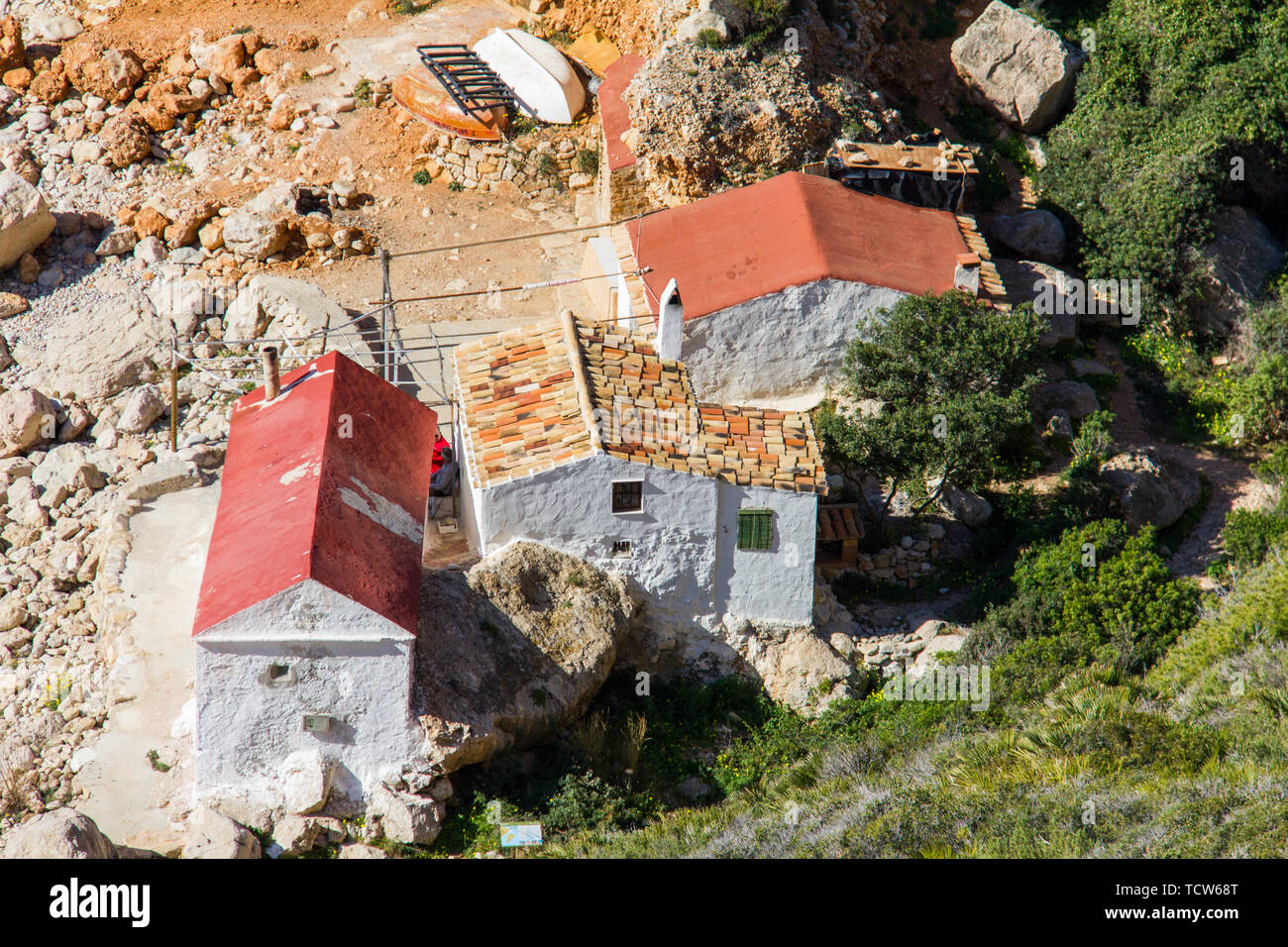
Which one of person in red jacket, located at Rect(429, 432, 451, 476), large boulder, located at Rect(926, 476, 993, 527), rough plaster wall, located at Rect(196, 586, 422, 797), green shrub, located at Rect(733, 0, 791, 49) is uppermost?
green shrub, located at Rect(733, 0, 791, 49)

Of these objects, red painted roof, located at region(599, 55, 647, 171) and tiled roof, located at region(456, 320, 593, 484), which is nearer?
tiled roof, located at region(456, 320, 593, 484)

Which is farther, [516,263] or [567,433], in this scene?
[516,263]

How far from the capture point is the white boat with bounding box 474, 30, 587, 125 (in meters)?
36.3

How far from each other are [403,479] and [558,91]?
1717cm

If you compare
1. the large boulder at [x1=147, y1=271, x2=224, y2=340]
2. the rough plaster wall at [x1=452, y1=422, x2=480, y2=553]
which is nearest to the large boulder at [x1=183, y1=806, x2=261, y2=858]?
the rough plaster wall at [x1=452, y1=422, x2=480, y2=553]

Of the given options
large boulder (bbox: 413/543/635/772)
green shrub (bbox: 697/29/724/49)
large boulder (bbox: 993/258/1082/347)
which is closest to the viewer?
large boulder (bbox: 413/543/635/772)

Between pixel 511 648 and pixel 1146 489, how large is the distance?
1411 centimetres

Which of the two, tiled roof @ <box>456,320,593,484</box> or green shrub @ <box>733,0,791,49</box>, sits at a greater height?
green shrub @ <box>733,0,791,49</box>

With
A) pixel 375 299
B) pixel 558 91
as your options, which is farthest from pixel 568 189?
pixel 375 299

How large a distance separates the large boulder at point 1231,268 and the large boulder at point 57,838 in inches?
1056

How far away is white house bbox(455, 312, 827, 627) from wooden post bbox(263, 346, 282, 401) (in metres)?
3.21

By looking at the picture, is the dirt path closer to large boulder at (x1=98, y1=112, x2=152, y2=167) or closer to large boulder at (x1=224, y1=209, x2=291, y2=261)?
large boulder at (x1=224, y1=209, x2=291, y2=261)

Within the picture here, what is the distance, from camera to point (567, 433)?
73.4 ft

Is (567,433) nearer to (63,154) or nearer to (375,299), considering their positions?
(375,299)
